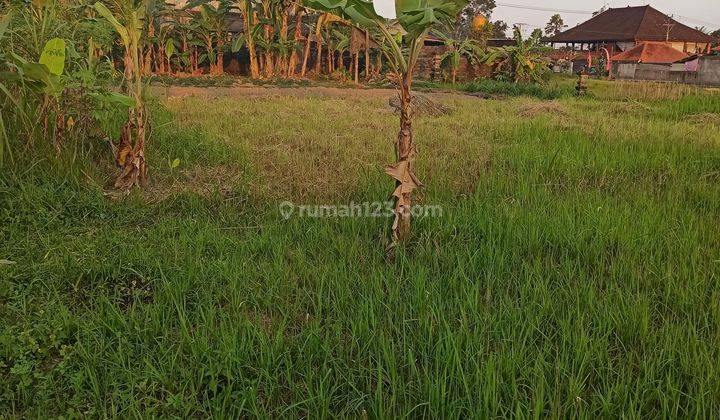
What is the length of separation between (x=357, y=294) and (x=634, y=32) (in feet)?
104

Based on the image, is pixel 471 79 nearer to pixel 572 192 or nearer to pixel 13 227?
pixel 572 192

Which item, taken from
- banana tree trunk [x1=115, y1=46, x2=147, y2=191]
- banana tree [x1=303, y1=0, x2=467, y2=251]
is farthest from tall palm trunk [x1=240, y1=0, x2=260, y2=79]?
banana tree [x1=303, y1=0, x2=467, y2=251]

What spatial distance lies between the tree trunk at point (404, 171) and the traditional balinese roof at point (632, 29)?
30.1m

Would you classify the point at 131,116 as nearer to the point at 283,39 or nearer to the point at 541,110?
the point at 541,110

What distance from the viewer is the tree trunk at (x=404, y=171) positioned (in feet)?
8.11

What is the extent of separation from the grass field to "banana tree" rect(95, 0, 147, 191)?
0.55 feet

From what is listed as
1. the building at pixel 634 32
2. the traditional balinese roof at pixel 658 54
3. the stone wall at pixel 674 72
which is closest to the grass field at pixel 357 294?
the stone wall at pixel 674 72

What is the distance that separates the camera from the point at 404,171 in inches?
97.7

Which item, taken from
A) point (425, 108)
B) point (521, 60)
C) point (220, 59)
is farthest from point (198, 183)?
point (220, 59)

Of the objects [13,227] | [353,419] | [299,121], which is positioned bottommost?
[353,419]

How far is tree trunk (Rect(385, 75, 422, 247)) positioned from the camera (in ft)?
8.11

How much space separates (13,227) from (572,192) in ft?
10.3

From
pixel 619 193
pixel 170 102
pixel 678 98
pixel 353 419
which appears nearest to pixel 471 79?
pixel 678 98

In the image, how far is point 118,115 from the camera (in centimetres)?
378
